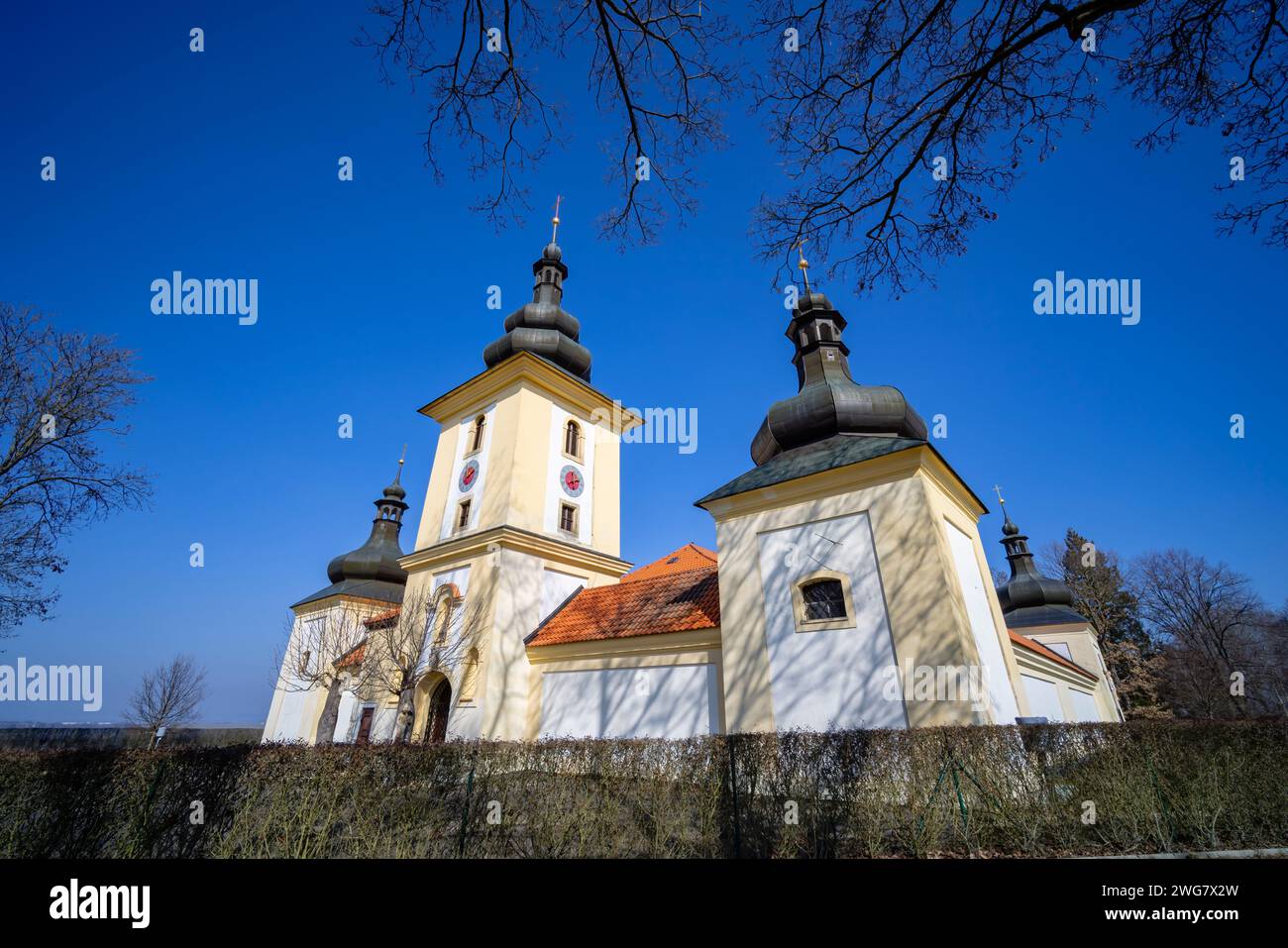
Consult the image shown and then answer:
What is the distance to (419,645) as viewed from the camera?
1603cm

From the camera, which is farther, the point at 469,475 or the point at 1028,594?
the point at 1028,594

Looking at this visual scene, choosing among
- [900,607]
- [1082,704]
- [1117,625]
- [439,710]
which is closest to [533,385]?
[439,710]

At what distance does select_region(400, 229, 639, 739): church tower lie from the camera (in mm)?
15906

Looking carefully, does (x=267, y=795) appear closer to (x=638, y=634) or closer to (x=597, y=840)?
(x=597, y=840)

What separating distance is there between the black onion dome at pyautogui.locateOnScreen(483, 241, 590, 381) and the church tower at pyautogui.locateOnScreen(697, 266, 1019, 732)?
10.8 meters

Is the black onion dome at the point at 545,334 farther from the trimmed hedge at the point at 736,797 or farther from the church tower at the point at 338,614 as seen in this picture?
A: the trimmed hedge at the point at 736,797

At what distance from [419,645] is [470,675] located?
175cm

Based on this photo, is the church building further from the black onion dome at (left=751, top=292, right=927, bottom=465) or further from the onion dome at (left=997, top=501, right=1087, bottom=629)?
the onion dome at (left=997, top=501, right=1087, bottom=629)

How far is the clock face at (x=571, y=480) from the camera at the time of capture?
2008cm

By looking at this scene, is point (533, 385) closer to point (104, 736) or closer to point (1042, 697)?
point (1042, 697)

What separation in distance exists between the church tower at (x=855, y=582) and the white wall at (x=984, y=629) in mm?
49
